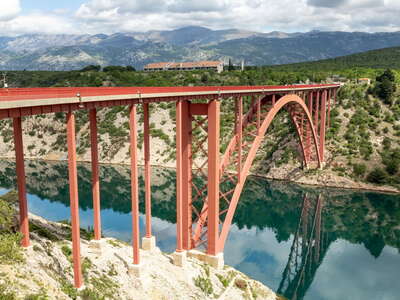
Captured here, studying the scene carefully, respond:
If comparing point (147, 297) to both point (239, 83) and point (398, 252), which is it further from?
point (239, 83)

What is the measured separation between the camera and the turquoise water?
30359 millimetres

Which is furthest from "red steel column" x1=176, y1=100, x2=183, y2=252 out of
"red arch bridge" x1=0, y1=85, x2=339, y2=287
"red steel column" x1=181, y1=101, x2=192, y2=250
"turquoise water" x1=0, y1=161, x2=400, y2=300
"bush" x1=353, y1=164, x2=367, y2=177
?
"bush" x1=353, y1=164, x2=367, y2=177

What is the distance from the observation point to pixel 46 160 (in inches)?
2822

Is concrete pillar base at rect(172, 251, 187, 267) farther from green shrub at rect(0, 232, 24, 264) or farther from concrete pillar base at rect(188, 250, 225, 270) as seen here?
green shrub at rect(0, 232, 24, 264)

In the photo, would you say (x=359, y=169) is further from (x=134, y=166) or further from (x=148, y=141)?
(x=134, y=166)

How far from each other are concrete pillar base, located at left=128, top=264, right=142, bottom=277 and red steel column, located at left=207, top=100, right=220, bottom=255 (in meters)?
6.03

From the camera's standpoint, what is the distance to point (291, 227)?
139 feet

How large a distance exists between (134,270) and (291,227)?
91.1ft

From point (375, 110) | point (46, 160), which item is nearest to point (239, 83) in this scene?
point (375, 110)

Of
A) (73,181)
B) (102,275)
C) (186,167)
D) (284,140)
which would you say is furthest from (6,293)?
(284,140)

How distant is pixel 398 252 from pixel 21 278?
1323 inches

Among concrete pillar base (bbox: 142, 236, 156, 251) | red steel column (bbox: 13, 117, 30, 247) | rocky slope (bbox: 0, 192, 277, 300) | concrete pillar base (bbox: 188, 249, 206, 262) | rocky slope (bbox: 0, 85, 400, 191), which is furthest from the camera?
rocky slope (bbox: 0, 85, 400, 191)

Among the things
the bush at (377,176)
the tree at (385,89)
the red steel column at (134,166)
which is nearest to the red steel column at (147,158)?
the red steel column at (134,166)

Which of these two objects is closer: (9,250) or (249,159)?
(9,250)
